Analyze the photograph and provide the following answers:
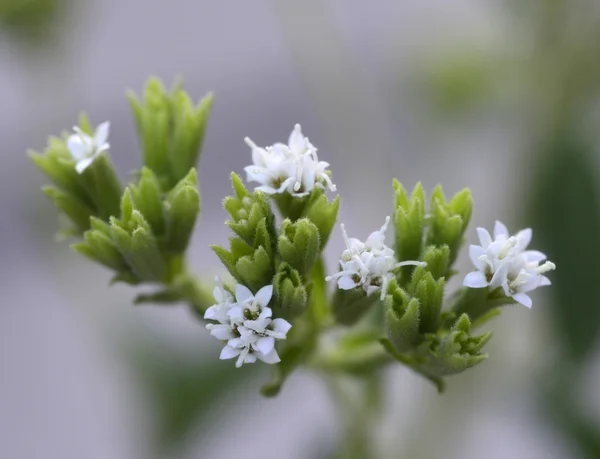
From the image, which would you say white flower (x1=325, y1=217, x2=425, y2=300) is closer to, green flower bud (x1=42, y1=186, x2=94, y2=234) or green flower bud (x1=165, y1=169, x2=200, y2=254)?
green flower bud (x1=165, y1=169, x2=200, y2=254)

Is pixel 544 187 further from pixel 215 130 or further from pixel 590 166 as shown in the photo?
pixel 215 130

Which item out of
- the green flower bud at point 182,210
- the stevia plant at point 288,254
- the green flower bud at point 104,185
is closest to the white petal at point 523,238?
the stevia plant at point 288,254

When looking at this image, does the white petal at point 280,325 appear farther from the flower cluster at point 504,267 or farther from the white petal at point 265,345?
the flower cluster at point 504,267

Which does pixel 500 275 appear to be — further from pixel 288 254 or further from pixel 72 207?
pixel 72 207

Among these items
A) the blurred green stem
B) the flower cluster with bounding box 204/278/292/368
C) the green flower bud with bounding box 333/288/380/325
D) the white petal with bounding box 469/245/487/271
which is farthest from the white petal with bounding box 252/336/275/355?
the blurred green stem

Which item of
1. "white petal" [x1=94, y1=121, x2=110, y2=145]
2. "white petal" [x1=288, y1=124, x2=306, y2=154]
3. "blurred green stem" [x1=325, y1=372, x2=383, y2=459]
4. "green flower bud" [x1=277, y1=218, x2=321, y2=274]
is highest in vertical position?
"white petal" [x1=94, y1=121, x2=110, y2=145]

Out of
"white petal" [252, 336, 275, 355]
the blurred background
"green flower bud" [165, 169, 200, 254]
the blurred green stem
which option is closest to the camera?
"white petal" [252, 336, 275, 355]
